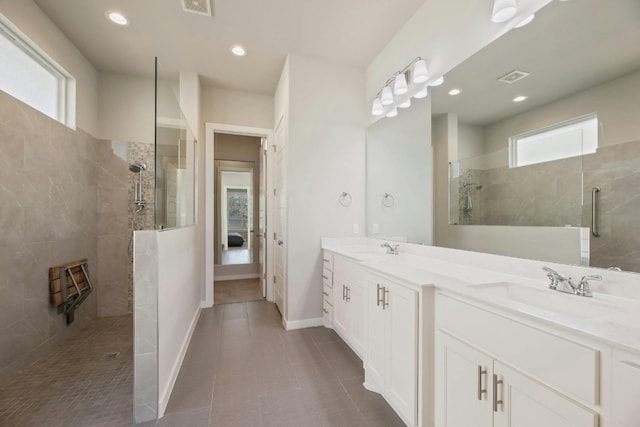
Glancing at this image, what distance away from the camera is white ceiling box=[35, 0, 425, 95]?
87.1 inches

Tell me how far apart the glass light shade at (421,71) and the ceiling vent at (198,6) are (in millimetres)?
1791

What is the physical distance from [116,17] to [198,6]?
84 cm

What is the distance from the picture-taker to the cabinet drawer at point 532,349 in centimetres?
75

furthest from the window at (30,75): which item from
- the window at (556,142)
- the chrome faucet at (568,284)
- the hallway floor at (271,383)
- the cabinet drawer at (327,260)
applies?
the chrome faucet at (568,284)

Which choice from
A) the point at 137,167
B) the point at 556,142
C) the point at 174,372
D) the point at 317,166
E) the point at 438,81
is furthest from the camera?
the point at 137,167

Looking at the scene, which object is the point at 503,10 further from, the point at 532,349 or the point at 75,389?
the point at 75,389

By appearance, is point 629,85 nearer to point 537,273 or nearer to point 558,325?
point 537,273

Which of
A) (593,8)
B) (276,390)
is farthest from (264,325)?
(593,8)

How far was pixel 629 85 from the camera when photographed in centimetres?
110

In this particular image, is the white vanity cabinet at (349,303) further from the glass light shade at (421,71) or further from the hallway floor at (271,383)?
the glass light shade at (421,71)

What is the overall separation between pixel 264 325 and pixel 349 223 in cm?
150

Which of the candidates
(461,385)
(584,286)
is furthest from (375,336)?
(584,286)

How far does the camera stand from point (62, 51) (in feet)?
8.50

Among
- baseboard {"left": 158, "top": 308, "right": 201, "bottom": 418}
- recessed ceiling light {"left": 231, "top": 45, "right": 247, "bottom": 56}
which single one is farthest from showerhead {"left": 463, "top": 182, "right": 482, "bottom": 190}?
recessed ceiling light {"left": 231, "top": 45, "right": 247, "bottom": 56}
